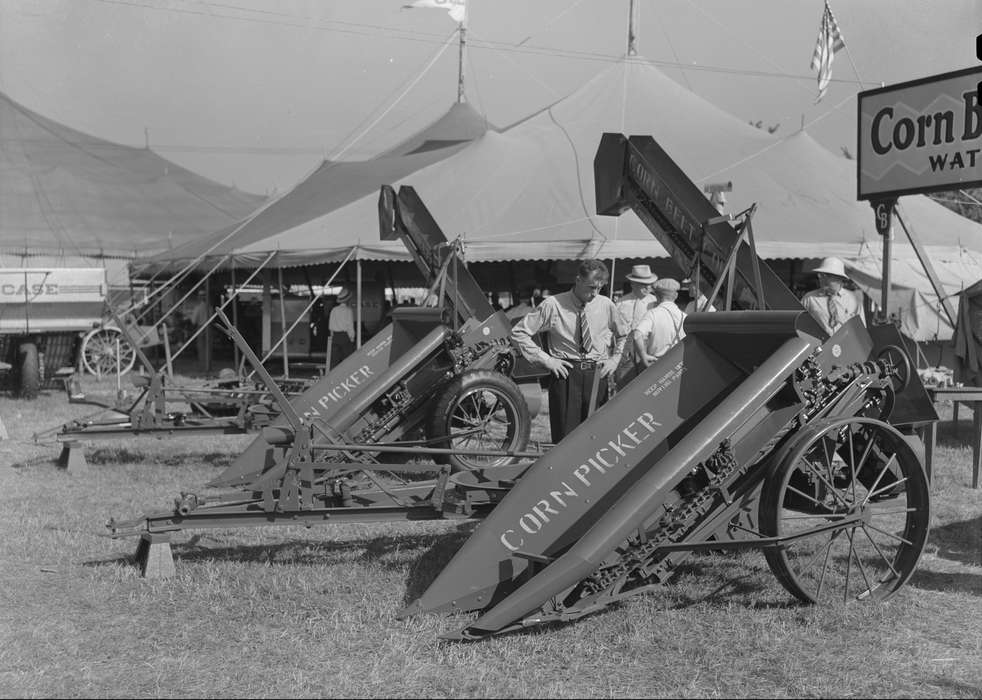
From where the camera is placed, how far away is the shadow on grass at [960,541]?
5.69m

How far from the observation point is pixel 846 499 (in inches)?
183

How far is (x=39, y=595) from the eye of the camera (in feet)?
15.6

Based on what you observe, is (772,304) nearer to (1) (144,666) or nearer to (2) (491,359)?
→ (2) (491,359)

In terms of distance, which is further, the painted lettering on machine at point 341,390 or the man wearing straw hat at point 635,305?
the man wearing straw hat at point 635,305

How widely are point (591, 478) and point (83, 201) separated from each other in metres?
26.0

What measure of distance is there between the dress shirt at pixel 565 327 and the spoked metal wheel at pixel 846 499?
2.03 meters

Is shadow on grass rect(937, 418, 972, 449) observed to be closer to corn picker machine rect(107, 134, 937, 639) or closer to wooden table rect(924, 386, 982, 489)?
wooden table rect(924, 386, 982, 489)

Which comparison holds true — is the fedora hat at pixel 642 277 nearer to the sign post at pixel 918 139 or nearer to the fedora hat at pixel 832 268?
the fedora hat at pixel 832 268

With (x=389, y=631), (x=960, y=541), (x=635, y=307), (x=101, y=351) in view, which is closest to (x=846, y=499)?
(x=960, y=541)

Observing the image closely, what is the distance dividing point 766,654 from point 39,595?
3.36 metres

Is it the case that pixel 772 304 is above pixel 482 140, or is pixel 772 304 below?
below

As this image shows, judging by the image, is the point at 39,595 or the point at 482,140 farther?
the point at 482,140

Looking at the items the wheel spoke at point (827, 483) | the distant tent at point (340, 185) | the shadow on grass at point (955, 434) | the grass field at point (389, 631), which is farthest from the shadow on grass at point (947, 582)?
the distant tent at point (340, 185)

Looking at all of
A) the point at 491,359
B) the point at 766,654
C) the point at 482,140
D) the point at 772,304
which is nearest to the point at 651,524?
the point at 766,654
